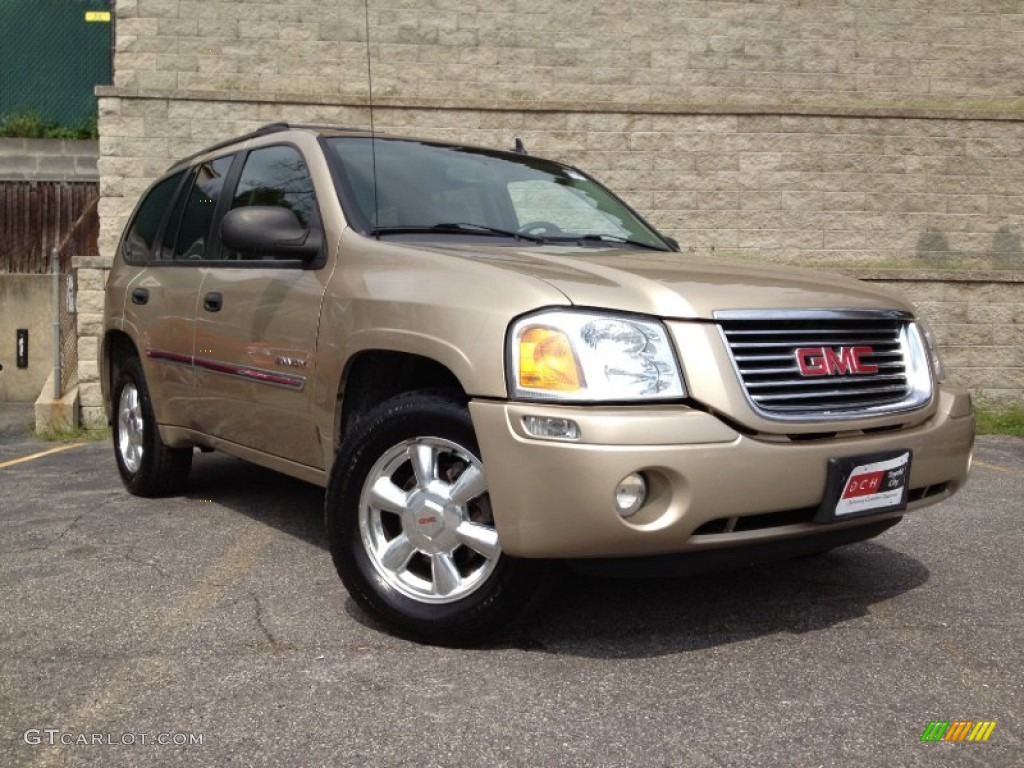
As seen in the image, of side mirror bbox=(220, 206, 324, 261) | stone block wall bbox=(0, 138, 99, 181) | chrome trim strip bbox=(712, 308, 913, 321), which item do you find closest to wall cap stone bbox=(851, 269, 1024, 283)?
chrome trim strip bbox=(712, 308, 913, 321)

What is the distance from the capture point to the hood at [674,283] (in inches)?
123

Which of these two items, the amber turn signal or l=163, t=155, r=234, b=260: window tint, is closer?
the amber turn signal

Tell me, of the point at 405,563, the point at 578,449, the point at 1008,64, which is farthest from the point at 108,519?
the point at 1008,64

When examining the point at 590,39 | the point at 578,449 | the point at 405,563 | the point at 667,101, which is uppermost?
the point at 590,39

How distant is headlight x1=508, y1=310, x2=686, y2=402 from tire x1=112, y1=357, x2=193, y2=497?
3.10 meters

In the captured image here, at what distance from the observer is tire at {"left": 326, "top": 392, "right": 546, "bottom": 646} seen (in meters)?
3.22

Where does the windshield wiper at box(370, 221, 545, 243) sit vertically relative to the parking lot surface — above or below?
above

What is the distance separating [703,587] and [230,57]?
1004cm

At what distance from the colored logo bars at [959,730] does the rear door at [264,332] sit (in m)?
2.31

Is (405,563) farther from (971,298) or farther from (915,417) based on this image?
(971,298)

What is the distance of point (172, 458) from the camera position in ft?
18.6

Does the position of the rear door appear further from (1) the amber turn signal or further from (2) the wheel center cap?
(1) the amber turn signal

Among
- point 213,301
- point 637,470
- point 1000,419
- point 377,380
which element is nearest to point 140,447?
point 213,301

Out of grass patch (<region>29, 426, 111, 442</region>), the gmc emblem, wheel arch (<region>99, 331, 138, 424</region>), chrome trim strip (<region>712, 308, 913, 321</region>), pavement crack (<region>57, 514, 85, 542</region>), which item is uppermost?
chrome trim strip (<region>712, 308, 913, 321</region>)
